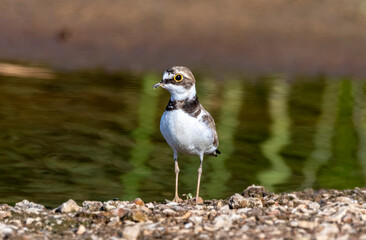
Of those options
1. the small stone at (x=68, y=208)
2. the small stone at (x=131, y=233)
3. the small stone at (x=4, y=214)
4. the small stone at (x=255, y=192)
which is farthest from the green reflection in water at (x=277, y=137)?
the small stone at (x=131, y=233)

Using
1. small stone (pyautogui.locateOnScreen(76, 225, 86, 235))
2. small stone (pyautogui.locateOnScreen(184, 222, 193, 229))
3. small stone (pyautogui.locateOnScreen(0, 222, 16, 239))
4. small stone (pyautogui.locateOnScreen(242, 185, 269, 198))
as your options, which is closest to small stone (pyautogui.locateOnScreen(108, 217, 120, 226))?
small stone (pyautogui.locateOnScreen(76, 225, 86, 235))

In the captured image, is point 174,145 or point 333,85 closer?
point 174,145

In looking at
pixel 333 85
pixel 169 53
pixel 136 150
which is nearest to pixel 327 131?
pixel 136 150

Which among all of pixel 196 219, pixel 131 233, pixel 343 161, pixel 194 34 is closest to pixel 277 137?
pixel 343 161

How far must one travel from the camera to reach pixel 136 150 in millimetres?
11109

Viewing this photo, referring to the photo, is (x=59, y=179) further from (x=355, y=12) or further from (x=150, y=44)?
(x=355, y=12)

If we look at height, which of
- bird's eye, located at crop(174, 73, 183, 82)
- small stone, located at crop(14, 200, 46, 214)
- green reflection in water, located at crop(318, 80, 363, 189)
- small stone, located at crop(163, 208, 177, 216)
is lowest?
small stone, located at crop(163, 208, 177, 216)

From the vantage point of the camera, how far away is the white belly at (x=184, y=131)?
26.0 feet

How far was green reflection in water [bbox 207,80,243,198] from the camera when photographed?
9.76 m

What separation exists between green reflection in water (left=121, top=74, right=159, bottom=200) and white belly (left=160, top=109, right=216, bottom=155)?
1247 mm

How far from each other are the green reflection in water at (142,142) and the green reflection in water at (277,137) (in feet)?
4.90

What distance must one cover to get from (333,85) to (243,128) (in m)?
5.19

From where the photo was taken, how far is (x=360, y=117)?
553 inches

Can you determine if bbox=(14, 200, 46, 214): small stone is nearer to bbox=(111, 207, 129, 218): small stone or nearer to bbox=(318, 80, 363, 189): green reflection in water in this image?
bbox=(111, 207, 129, 218): small stone
